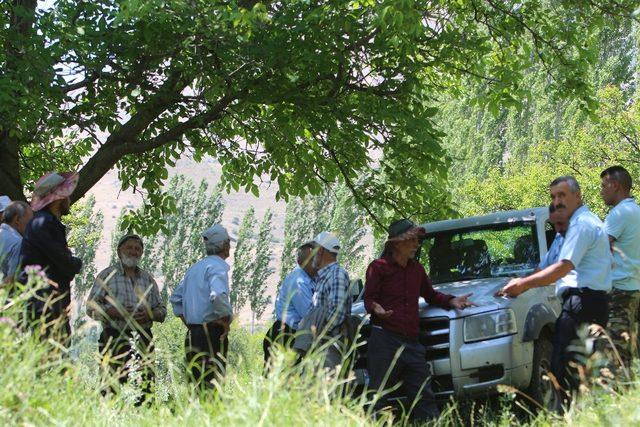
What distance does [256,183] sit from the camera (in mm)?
16047

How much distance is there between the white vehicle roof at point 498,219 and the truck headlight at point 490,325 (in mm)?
1627

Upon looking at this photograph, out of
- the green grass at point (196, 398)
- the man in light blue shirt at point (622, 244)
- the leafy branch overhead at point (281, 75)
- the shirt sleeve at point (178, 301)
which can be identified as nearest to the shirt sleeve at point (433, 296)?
the man in light blue shirt at point (622, 244)

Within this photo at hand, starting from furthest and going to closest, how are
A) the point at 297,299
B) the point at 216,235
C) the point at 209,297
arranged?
the point at 297,299 → the point at 216,235 → the point at 209,297

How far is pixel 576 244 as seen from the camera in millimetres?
6570

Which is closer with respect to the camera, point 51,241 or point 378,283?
point 51,241

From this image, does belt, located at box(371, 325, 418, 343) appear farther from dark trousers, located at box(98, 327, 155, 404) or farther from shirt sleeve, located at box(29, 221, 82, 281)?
shirt sleeve, located at box(29, 221, 82, 281)

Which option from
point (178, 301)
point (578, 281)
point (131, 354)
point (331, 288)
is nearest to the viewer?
point (578, 281)

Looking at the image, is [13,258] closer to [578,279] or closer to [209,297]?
[209,297]

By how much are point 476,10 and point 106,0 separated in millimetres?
4987

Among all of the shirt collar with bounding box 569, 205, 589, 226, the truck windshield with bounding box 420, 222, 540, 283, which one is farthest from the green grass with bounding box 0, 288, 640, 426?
the truck windshield with bounding box 420, 222, 540, 283

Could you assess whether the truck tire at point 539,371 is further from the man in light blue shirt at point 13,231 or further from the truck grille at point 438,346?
the man in light blue shirt at point 13,231

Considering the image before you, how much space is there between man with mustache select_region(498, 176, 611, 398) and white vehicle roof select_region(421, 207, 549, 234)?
2987mm

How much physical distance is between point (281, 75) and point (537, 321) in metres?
5.33

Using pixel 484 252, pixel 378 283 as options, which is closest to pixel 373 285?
pixel 378 283
